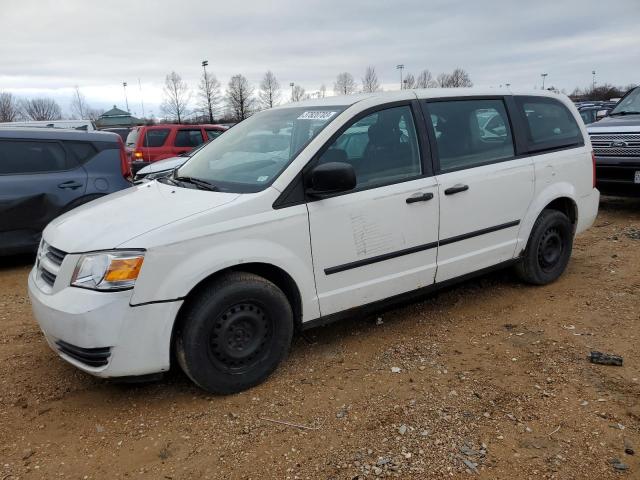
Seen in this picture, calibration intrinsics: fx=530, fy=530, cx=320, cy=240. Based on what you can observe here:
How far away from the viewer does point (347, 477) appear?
249 cm

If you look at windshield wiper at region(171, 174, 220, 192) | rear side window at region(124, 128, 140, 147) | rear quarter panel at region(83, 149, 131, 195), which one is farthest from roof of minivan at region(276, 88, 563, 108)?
rear side window at region(124, 128, 140, 147)

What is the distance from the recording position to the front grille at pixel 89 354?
113 inches

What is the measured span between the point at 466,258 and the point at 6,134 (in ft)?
17.9

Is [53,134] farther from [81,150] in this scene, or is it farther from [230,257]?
[230,257]

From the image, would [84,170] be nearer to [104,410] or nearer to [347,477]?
[104,410]

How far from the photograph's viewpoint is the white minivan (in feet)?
9.47

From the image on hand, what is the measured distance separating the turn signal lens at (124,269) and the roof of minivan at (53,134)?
4.41 meters

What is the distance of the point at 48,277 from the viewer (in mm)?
3164

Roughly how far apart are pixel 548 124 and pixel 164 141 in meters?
10.4

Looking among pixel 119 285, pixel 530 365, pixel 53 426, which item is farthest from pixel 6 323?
pixel 530 365

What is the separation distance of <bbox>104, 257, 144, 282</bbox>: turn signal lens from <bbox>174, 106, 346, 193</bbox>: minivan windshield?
0.80 metres

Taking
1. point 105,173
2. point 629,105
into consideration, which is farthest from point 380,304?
point 629,105

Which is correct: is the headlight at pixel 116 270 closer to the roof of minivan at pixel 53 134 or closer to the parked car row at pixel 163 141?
the roof of minivan at pixel 53 134

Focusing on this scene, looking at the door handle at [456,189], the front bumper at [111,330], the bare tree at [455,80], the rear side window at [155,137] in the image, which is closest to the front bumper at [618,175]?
the door handle at [456,189]
